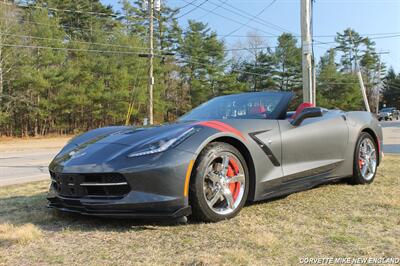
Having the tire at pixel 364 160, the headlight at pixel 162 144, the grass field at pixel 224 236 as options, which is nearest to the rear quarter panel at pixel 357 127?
the tire at pixel 364 160

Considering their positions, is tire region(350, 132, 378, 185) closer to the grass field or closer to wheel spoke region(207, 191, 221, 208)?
the grass field

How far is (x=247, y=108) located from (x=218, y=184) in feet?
3.85

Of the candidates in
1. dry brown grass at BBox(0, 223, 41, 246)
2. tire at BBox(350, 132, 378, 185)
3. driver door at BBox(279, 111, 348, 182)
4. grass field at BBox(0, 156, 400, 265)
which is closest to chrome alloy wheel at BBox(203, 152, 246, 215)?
grass field at BBox(0, 156, 400, 265)

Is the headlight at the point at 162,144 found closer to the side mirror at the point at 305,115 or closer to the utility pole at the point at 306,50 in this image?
the side mirror at the point at 305,115

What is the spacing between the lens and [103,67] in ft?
128

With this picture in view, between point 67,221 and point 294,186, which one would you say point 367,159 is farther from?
point 67,221

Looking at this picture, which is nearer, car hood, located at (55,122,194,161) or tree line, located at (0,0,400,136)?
car hood, located at (55,122,194,161)

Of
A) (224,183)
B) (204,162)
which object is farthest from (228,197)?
(204,162)

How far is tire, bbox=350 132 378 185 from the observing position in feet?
17.0

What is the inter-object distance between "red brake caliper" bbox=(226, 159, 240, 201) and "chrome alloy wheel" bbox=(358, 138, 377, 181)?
218cm

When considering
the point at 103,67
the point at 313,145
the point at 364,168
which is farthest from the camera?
the point at 103,67

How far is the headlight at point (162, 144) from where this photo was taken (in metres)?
3.43

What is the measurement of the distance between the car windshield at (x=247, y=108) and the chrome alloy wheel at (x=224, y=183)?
0.78m

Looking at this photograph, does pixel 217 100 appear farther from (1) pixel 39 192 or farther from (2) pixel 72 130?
(2) pixel 72 130
